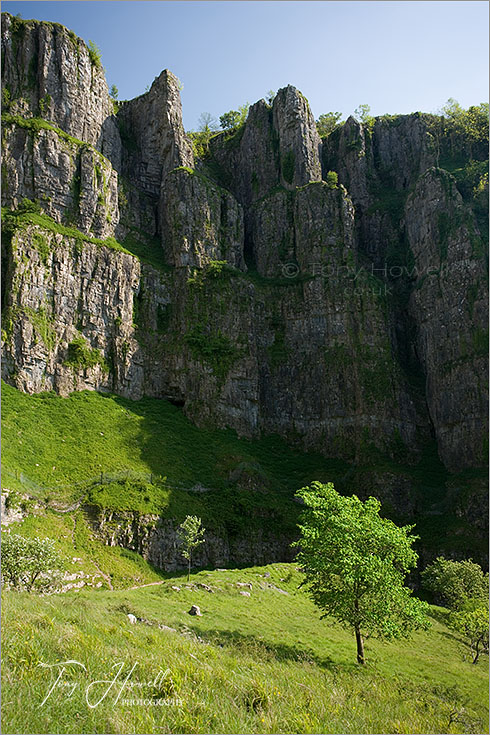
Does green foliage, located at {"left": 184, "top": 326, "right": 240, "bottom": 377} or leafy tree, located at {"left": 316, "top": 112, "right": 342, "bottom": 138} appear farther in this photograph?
leafy tree, located at {"left": 316, "top": 112, "right": 342, "bottom": 138}

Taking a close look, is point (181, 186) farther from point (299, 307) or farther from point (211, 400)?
point (211, 400)

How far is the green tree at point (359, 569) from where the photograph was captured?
21906 mm

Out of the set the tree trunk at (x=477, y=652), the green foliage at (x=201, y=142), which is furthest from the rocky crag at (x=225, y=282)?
the tree trunk at (x=477, y=652)

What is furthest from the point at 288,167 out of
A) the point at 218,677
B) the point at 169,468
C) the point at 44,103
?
the point at 218,677

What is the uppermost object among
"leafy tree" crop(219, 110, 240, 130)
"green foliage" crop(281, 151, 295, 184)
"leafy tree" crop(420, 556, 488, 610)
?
"leafy tree" crop(219, 110, 240, 130)

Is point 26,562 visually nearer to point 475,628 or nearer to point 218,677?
point 218,677

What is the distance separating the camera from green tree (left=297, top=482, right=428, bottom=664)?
2191 cm

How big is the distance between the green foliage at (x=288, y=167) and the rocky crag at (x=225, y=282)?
1.17 ft

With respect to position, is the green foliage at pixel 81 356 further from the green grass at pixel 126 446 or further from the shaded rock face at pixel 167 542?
the shaded rock face at pixel 167 542

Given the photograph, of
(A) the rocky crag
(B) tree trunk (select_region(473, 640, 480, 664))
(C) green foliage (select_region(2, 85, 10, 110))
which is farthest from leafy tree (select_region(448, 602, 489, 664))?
(C) green foliage (select_region(2, 85, 10, 110))

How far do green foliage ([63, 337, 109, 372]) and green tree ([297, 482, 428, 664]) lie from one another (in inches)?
1596

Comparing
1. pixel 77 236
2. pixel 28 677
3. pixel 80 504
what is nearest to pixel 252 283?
pixel 77 236

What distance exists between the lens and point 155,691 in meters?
12.1

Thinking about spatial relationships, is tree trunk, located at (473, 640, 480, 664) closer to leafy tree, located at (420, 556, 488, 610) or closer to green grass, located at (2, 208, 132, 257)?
leafy tree, located at (420, 556, 488, 610)
